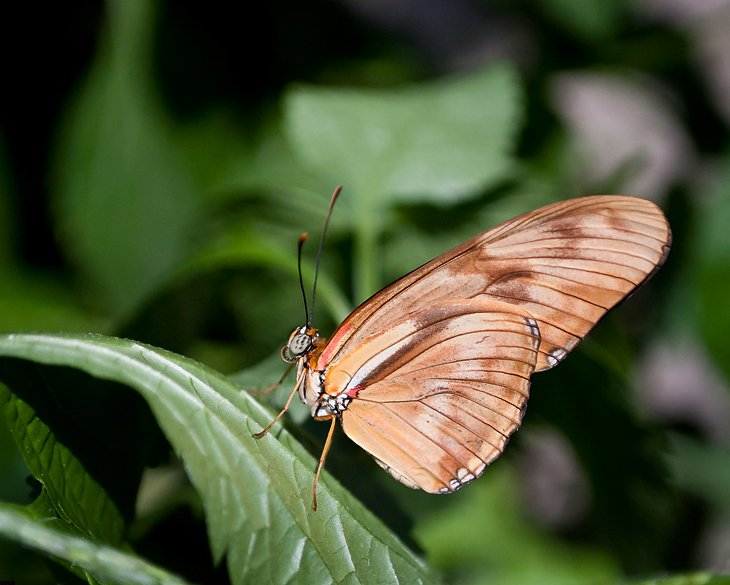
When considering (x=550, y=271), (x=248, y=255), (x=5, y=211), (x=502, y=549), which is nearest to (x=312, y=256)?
(x=248, y=255)

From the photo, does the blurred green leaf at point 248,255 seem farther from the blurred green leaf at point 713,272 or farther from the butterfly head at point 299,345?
the blurred green leaf at point 713,272

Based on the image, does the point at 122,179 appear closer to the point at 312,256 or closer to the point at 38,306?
the point at 38,306

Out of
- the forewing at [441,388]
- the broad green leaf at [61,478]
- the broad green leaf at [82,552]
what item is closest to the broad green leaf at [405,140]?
the forewing at [441,388]

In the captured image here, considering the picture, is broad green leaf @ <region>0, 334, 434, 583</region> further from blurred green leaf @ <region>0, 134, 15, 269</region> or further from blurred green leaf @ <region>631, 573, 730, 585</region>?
blurred green leaf @ <region>0, 134, 15, 269</region>

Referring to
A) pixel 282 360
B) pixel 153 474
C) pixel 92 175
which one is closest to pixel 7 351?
pixel 282 360

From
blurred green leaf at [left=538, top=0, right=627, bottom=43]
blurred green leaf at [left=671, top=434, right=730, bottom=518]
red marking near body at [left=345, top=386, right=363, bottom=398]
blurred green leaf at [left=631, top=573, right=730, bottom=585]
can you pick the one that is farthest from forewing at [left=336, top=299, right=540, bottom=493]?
blurred green leaf at [left=671, top=434, right=730, bottom=518]

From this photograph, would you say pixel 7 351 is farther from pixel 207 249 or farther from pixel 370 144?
pixel 370 144
